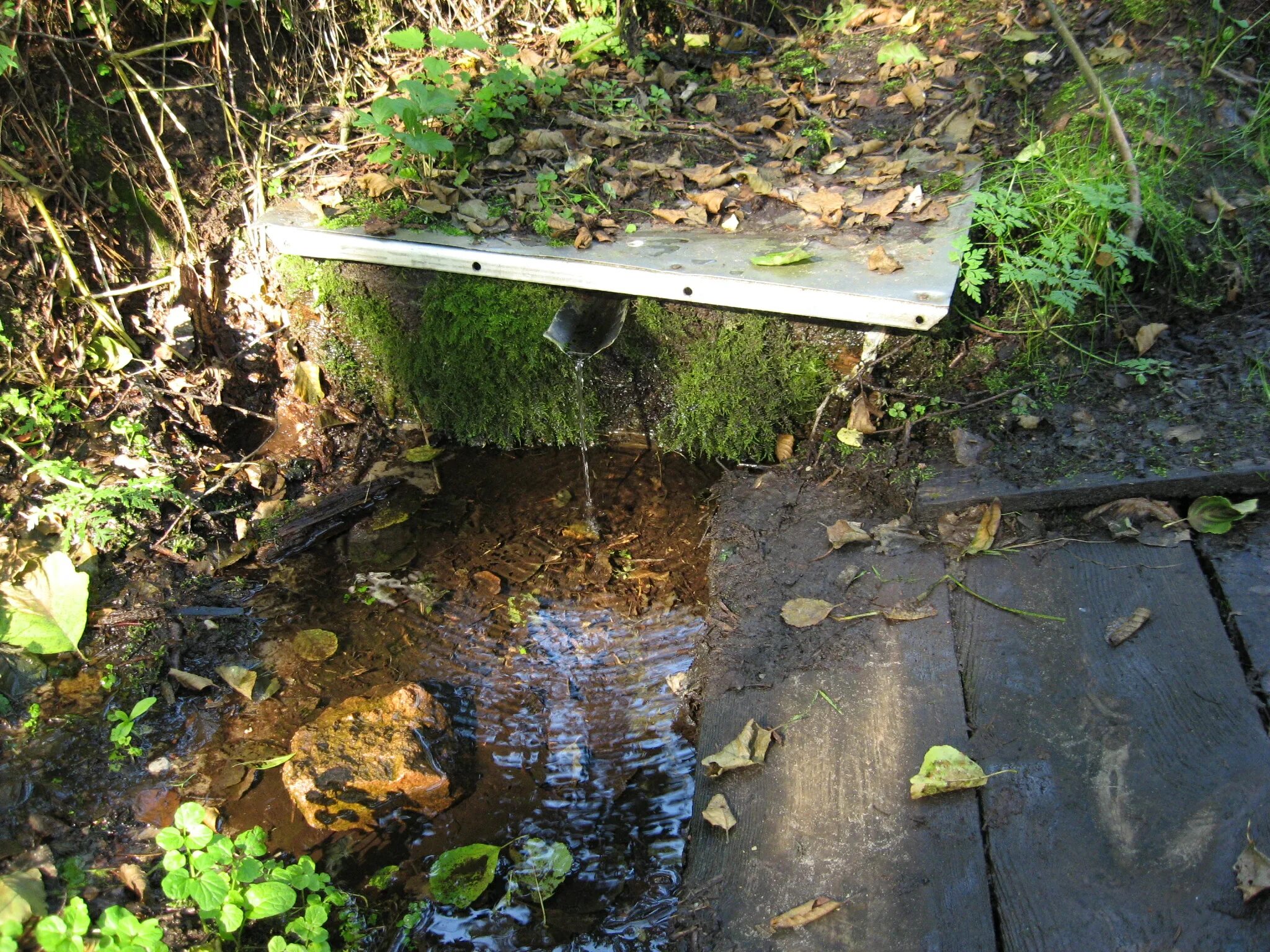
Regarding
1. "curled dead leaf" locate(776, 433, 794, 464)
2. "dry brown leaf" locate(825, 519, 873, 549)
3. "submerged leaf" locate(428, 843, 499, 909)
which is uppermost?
"dry brown leaf" locate(825, 519, 873, 549)

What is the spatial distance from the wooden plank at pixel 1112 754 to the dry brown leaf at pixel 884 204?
1.64 m

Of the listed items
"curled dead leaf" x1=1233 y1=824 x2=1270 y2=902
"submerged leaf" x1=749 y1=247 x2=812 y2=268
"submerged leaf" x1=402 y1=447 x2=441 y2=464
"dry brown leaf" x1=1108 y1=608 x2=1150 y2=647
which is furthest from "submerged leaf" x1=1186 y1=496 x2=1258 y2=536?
"submerged leaf" x1=402 y1=447 x2=441 y2=464

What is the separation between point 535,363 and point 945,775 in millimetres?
2361

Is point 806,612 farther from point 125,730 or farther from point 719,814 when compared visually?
point 125,730

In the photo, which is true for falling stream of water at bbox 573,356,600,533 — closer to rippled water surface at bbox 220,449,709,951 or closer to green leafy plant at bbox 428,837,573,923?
rippled water surface at bbox 220,449,709,951

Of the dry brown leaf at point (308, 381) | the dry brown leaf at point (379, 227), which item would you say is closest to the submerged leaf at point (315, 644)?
the dry brown leaf at point (308, 381)

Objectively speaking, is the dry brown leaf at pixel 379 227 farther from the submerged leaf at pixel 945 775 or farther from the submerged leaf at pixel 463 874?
the submerged leaf at pixel 945 775

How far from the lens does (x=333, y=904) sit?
2.39 metres

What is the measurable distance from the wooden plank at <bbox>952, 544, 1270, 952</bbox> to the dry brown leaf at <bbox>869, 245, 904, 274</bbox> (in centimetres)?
120

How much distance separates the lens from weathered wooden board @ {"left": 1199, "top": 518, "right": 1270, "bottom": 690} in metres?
2.30

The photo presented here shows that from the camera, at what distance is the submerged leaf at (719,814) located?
2.22 metres

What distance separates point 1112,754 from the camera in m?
Result: 2.16

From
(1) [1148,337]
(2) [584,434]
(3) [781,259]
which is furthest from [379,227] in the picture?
(1) [1148,337]

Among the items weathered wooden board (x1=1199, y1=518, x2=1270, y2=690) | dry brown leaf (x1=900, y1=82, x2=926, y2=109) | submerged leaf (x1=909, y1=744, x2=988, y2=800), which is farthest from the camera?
dry brown leaf (x1=900, y1=82, x2=926, y2=109)
